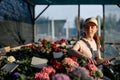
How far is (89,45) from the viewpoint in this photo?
4.54 m

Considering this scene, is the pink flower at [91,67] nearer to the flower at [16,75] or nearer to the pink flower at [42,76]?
the pink flower at [42,76]

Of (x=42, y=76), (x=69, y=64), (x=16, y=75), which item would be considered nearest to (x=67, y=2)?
(x=16, y=75)

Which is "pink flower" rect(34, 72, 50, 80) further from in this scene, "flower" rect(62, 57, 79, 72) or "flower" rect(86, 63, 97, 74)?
"flower" rect(86, 63, 97, 74)

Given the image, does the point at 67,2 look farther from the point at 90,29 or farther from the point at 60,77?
the point at 60,77

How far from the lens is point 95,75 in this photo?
4152 mm

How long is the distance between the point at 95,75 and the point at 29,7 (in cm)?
1354

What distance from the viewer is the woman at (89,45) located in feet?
14.3

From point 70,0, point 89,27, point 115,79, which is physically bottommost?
point 115,79

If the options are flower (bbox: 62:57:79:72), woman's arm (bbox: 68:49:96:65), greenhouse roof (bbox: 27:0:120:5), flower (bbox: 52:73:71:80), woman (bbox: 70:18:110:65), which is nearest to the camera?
flower (bbox: 52:73:71:80)

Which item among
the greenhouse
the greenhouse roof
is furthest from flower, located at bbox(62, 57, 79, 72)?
the greenhouse roof

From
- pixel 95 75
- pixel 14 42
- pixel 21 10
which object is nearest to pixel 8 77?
pixel 95 75

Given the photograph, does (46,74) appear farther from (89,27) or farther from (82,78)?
(89,27)

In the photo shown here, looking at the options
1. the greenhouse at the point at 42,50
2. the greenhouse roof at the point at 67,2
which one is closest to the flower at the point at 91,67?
the greenhouse at the point at 42,50

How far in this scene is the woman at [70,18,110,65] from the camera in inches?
172
